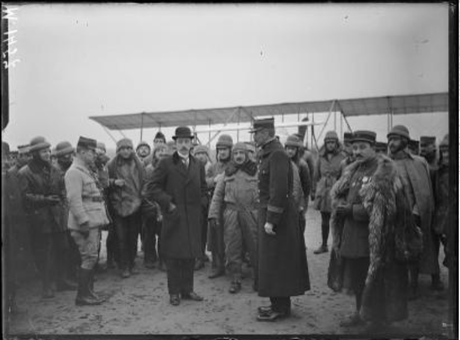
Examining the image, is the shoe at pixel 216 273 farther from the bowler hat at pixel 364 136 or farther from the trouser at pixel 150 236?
the bowler hat at pixel 364 136

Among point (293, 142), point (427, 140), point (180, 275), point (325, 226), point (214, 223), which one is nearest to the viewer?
point (427, 140)

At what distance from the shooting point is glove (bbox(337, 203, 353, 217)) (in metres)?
3.27

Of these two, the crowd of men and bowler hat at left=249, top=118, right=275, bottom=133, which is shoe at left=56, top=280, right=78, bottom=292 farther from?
bowler hat at left=249, top=118, right=275, bottom=133

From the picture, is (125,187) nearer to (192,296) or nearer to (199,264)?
(199,264)

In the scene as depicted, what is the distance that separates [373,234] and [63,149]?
10.2ft

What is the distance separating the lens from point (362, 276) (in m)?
3.31

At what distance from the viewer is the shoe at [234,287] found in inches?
160

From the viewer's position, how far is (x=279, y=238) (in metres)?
3.54

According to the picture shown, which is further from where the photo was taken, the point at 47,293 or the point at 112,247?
the point at 112,247

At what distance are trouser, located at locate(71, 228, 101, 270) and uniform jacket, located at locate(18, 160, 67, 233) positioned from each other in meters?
0.35

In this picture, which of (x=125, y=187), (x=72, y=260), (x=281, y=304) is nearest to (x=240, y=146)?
(x=125, y=187)

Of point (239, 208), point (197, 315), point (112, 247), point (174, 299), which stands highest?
point (239, 208)

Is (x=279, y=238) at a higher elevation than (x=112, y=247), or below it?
higher

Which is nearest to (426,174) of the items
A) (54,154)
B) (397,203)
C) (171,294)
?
(397,203)
